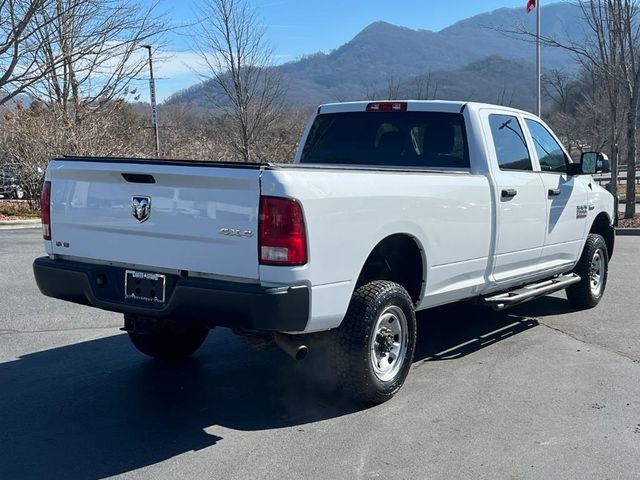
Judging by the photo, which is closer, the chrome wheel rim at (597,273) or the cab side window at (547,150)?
the cab side window at (547,150)

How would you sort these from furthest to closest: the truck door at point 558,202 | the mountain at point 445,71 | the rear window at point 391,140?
the mountain at point 445,71 < the truck door at point 558,202 < the rear window at point 391,140

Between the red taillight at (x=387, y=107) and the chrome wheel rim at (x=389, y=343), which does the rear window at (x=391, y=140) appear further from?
the chrome wheel rim at (x=389, y=343)

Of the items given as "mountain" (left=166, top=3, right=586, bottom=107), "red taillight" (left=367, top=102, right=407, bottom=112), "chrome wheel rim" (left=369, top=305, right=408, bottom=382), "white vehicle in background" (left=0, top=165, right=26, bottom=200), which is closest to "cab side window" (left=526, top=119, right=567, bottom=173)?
"red taillight" (left=367, top=102, right=407, bottom=112)

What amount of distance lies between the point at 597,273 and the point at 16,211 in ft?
52.9

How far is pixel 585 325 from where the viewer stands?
685cm

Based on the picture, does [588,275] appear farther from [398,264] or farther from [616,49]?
[616,49]

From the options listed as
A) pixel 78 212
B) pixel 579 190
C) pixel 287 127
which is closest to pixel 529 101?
pixel 287 127

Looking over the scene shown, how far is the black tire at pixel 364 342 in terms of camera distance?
4.31m

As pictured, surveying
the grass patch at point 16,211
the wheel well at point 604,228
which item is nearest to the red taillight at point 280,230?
the wheel well at point 604,228

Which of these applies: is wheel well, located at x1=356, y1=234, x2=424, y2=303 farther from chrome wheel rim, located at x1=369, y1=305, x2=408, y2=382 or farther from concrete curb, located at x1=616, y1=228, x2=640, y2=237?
concrete curb, located at x1=616, y1=228, x2=640, y2=237

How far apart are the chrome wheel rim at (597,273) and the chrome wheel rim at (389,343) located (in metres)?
3.58

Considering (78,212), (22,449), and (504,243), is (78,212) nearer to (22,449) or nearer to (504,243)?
(22,449)

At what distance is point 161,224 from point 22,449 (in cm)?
150

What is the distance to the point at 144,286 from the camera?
13.7 feet
